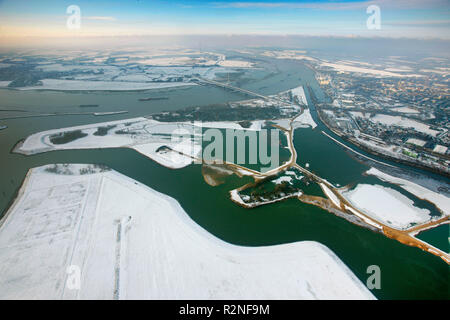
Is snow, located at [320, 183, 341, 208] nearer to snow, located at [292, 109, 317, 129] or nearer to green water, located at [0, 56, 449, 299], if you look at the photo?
green water, located at [0, 56, 449, 299]

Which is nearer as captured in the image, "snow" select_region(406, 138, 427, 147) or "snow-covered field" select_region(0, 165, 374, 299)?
"snow-covered field" select_region(0, 165, 374, 299)

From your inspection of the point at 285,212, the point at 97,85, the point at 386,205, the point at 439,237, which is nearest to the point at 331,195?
the point at 386,205

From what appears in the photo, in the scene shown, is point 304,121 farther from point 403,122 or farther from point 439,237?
point 439,237

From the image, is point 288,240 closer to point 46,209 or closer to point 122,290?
point 122,290

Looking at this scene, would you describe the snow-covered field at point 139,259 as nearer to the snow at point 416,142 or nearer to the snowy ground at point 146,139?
the snowy ground at point 146,139

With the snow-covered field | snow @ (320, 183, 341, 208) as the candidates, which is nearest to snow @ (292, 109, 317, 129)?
snow @ (320, 183, 341, 208)
